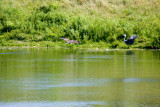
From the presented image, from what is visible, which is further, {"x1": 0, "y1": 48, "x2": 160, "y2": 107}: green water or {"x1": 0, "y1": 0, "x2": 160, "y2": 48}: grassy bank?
{"x1": 0, "y1": 0, "x2": 160, "y2": 48}: grassy bank

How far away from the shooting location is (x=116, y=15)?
98.4 feet

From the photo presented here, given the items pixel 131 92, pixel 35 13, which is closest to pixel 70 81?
pixel 131 92

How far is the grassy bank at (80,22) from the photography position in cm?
2373

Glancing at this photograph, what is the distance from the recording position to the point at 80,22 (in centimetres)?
2559

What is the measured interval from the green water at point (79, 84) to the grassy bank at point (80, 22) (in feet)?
30.1

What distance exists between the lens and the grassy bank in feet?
77.8

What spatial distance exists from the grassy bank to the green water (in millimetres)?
9167

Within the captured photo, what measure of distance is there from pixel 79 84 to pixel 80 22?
53.4ft

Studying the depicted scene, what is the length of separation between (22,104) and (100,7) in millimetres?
24381

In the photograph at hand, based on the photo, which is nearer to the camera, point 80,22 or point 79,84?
point 79,84

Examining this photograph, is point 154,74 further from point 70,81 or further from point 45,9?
point 45,9

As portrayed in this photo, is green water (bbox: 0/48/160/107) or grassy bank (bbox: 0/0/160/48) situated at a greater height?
grassy bank (bbox: 0/0/160/48)

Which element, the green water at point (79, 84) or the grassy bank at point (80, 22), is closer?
the green water at point (79, 84)

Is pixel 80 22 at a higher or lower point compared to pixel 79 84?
higher
